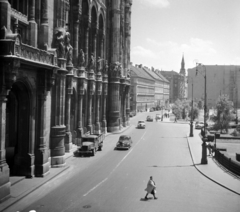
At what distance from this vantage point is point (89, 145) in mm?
28797

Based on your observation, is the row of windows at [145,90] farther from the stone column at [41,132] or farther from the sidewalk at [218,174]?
the stone column at [41,132]

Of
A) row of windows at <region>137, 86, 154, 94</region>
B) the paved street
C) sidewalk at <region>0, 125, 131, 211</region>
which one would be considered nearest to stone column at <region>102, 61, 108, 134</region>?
the paved street

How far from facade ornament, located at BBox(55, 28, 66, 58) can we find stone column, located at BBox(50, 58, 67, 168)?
50 centimetres

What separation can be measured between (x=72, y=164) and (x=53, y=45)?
9934 mm

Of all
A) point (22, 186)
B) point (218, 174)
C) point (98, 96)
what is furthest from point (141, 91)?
point (22, 186)

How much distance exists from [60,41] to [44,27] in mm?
2326

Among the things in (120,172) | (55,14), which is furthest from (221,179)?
(55,14)

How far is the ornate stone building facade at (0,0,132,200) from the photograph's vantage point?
16.7m

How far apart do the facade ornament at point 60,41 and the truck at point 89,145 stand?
29.8 ft

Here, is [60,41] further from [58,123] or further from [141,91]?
[141,91]

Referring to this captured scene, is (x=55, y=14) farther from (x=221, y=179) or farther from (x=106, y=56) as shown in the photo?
(x=106, y=56)

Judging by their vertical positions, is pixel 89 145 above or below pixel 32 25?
below

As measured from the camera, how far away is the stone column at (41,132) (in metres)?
20.9

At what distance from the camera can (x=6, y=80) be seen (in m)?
16.3
